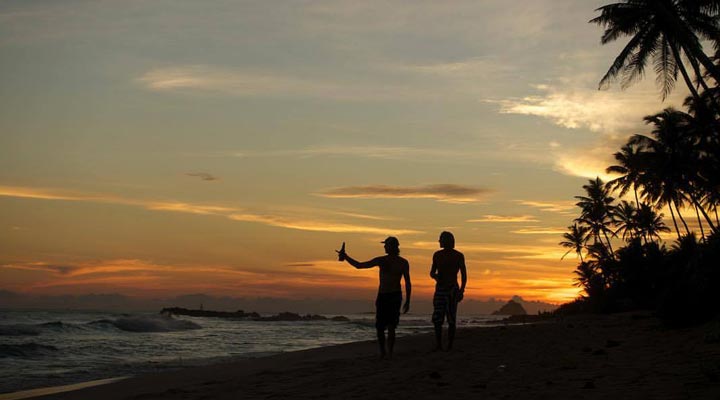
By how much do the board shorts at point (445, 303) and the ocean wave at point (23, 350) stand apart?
11.4 metres

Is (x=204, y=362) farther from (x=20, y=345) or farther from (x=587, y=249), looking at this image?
(x=587, y=249)

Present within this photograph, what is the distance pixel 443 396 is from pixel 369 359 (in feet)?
14.3

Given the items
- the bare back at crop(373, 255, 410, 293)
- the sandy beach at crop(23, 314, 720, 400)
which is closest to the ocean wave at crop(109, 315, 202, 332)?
the sandy beach at crop(23, 314, 720, 400)

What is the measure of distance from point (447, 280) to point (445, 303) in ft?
1.27

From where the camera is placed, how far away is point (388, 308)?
10133mm

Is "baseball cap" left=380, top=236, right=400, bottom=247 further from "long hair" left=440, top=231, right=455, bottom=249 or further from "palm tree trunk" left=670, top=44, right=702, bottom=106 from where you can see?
"palm tree trunk" left=670, top=44, right=702, bottom=106

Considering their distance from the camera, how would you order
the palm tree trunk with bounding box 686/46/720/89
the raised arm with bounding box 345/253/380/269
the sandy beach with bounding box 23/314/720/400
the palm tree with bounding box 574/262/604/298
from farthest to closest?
the palm tree with bounding box 574/262/604/298
the palm tree trunk with bounding box 686/46/720/89
the raised arm with bounding box 345/253/380/269
the sandy beach with bounding box 23/314/720/400

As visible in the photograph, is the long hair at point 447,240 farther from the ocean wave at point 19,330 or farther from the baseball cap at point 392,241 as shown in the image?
the ocean wave at point 19,330

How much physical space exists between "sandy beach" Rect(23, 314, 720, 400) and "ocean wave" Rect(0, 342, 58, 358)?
7775 millimetres

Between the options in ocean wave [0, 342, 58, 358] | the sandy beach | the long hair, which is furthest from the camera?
ocean wave [0, 342, 58, 358]

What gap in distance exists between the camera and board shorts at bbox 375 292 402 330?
10.1 meters

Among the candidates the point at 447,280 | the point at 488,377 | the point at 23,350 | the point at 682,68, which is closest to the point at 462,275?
the point at 447,280

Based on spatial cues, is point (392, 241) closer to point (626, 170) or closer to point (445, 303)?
point (445, 303)

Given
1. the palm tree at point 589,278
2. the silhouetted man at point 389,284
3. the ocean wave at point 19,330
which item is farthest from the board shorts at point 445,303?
the palm tree at point 589,278
